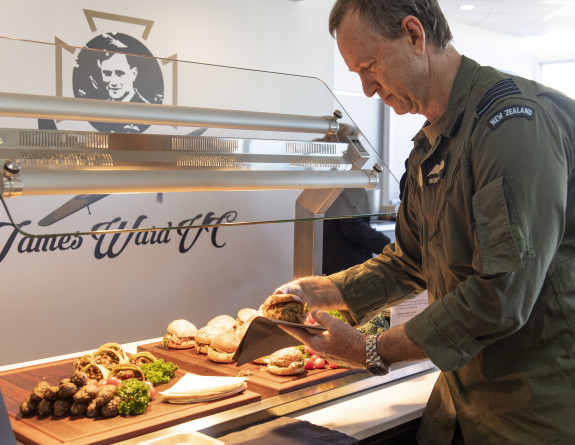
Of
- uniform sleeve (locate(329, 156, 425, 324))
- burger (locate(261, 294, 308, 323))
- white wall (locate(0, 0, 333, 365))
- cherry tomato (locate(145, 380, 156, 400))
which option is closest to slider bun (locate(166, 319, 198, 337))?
cherry tomato (locate(145, 380, 156, 400))

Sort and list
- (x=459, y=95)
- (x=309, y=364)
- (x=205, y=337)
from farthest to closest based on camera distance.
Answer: (x=205, y=337) → (x=309, y=364) → (x=459, y=95)

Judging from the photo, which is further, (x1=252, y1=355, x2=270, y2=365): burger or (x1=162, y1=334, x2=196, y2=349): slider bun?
(x1=162, y1=334, x2=196, y2=349): slider bun

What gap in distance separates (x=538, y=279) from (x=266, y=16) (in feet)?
15.7

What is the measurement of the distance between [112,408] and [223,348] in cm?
64

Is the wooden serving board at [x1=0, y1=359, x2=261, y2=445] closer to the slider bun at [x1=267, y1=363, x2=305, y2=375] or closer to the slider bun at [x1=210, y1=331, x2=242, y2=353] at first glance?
the slider bun at [x1=267, y1=363, x2=305, y2=375]

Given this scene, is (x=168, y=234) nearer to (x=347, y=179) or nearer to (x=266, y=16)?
(x=266, y=16)

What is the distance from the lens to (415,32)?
1711 millimetres

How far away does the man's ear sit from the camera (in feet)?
5.55

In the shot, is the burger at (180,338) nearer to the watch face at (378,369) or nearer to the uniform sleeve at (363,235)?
the watch face at (378,369)

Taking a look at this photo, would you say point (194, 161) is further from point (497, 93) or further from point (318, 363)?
point (318, 363)

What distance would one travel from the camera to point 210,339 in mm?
2592

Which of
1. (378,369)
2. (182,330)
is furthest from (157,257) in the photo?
(378,369)

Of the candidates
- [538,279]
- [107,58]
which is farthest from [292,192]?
[538,279]

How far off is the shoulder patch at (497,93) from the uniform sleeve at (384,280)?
1.82 feet
